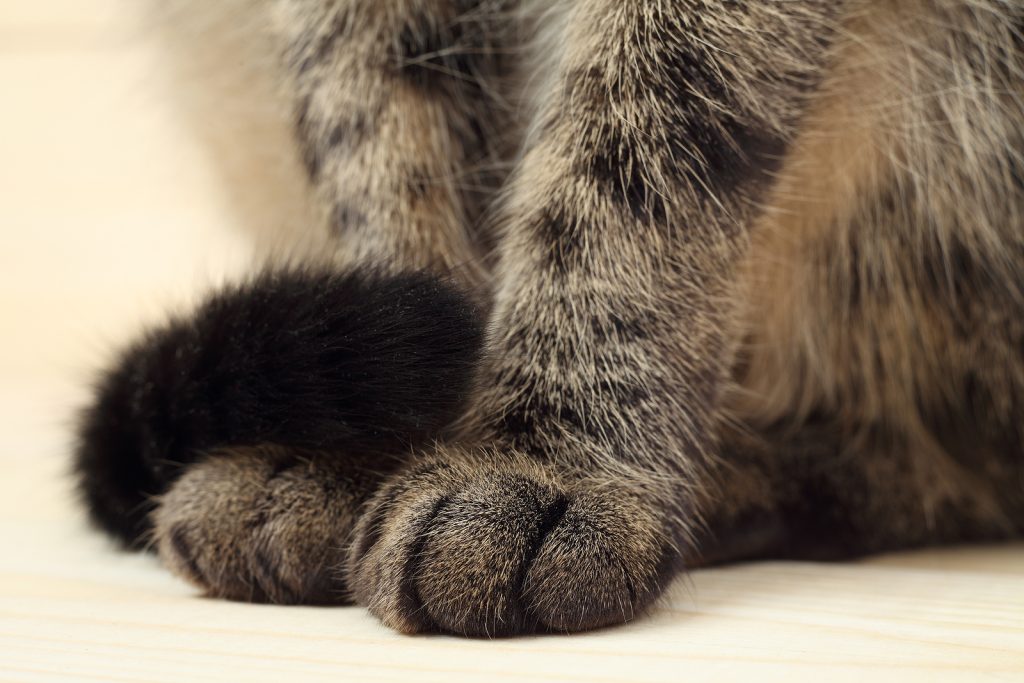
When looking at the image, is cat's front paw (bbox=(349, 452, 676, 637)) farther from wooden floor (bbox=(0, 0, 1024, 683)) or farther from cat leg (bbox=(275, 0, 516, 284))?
cat leg (bbox=(275, 0, 516, 284))

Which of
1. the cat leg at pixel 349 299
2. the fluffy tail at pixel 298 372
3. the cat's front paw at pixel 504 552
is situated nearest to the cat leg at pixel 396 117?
the cat leg at pixel 349 299

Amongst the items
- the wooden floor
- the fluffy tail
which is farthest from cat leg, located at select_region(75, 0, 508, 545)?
the wooden floor

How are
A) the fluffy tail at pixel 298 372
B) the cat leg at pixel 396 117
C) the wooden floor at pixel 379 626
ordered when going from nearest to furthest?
the wooden floor at pixel 379 626, the fluffy tail at pixel 298 372, the cat leg at pixel 396 117

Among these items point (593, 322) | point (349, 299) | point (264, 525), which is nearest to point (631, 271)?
point (593, 322)

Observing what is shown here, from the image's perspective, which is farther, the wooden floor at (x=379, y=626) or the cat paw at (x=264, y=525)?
the cat paw at (x=264, y=525)

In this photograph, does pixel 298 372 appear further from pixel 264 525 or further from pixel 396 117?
pixel 396 117

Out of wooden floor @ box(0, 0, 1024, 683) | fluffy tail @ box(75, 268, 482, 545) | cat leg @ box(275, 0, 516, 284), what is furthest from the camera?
cat leg @ box(275, 0, 516, 284)

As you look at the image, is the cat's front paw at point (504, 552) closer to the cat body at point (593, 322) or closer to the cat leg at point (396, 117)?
the cat body at point (593, 322)

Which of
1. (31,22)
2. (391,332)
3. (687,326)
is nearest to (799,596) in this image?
(687,326)
